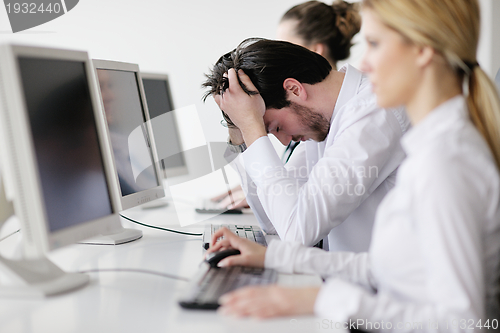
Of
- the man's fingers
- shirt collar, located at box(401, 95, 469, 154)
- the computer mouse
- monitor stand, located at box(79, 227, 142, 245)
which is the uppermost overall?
the man's fingers

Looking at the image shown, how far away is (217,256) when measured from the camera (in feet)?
2.98

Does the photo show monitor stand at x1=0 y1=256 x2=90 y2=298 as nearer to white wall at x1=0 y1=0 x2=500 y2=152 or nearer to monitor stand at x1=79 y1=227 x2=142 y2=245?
monitor stand at x1=79 y1=227 x2=142 y2=245

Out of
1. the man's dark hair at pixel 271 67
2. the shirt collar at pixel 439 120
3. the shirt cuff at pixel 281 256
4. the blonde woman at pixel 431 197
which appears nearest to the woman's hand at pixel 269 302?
the blonde woman at pixel 431 197

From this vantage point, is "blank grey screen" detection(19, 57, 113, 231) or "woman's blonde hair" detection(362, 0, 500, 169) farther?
"blank grey screen" detection(19, 57, 113, 231)

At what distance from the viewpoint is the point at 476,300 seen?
0.58 meters

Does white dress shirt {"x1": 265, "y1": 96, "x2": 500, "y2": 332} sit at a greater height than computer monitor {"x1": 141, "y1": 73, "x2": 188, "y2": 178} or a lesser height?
lesser

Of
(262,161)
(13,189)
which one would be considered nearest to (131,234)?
(262,161)

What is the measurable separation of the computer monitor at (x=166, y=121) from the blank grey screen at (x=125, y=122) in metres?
0.21

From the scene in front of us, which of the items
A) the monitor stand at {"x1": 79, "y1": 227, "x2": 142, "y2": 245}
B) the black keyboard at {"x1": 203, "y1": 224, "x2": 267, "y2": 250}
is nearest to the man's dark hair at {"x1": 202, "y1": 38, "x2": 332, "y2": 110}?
the black keyboard at {"x1": 203, "y1": 224, "x2": 267, "y2": 250}

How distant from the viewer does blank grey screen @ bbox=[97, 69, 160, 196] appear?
1.23 metres

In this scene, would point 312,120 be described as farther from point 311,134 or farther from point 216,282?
point 216,282

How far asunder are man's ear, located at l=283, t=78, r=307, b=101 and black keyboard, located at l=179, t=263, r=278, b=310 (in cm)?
59

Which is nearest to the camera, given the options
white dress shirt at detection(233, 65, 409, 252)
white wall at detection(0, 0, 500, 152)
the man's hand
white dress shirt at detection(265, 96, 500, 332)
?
white dress shirt at detection(265, 96, 500, 332)

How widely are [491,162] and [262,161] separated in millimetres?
633
